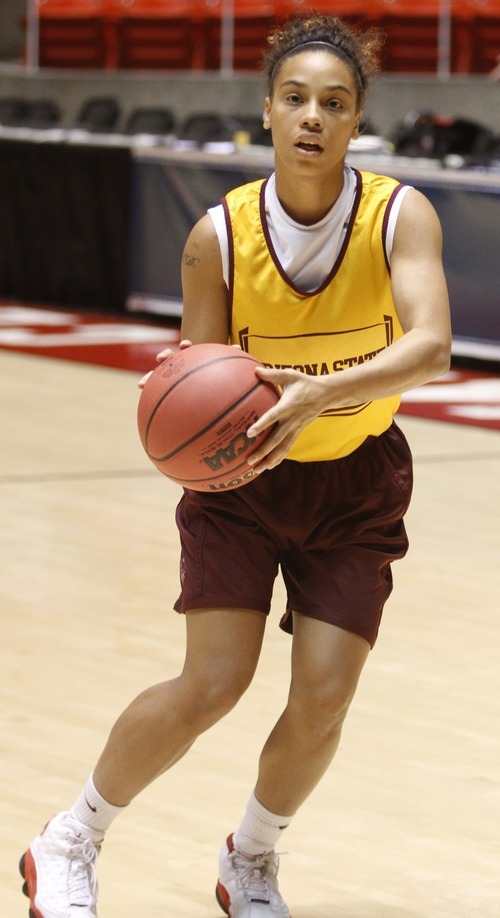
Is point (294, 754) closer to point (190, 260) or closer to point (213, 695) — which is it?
point (213, 695)

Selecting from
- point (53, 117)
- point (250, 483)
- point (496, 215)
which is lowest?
point (53, 117)

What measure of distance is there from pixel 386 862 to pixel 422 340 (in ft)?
3.57

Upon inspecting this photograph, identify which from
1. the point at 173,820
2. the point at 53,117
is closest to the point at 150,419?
the point at 173,820

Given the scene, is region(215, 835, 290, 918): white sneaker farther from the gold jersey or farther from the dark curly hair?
the dark curly hair

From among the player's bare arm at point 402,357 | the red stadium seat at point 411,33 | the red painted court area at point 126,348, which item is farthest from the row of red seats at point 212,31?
the player's bare arm at point 402,357

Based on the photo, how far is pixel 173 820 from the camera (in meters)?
3.34

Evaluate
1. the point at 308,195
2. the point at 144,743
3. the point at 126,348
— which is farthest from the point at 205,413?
the point at 126,348

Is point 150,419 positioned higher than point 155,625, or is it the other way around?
point 150,419

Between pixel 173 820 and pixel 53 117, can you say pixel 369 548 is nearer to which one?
pixel 173 820

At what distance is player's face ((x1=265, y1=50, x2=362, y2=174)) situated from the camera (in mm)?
2695

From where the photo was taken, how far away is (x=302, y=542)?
2.81 meters

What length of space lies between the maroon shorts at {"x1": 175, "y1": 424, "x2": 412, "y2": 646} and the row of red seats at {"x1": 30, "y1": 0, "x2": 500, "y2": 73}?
1073 cm

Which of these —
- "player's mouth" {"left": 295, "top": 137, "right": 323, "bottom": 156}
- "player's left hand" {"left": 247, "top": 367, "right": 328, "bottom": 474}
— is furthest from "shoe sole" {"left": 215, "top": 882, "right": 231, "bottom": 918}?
"player's mouth" {"left": 295, "top": 137, "right": 323, "bottom": 156}

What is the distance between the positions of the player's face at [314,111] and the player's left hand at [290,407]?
1.37 feet
